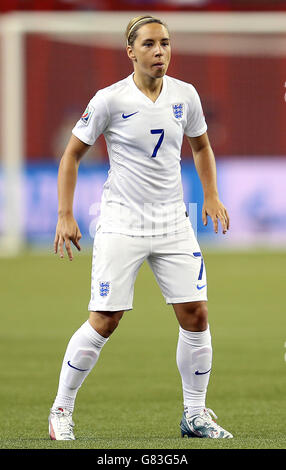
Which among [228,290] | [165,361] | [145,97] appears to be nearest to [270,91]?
[228,290]

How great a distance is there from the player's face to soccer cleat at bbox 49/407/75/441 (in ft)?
5.74

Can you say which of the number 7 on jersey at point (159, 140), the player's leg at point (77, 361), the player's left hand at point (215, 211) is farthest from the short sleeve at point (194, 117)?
the player's leg at point (77, 361)

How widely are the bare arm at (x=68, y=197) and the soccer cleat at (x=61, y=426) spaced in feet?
2.64

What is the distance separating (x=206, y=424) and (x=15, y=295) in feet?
24.3

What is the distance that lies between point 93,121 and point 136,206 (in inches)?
18.8

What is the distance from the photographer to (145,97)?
5574mm

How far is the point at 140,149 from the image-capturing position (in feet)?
18.2

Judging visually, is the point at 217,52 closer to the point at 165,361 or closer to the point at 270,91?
the point at 270,91

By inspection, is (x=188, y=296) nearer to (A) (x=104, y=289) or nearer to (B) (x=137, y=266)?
(B) (x=137, y=266)

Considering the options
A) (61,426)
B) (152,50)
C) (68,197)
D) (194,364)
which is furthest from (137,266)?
(152,50)

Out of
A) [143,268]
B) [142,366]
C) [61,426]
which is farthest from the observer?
[143,268]

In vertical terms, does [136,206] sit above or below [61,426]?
above

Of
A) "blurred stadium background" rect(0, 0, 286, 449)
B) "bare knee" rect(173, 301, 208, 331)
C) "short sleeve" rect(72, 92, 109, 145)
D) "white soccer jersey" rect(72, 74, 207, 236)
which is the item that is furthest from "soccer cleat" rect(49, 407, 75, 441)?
"short sleeve" rect(72, 92, 109, 145)

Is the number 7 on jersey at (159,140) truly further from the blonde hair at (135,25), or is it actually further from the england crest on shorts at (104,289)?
the england crest on shorts at (104,289)
